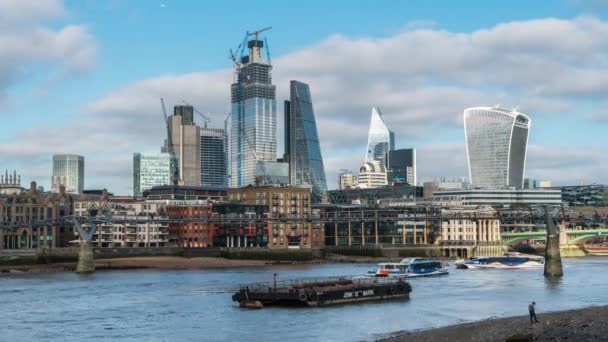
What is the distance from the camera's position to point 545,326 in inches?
2500

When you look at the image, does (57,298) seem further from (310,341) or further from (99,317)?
(310,341)

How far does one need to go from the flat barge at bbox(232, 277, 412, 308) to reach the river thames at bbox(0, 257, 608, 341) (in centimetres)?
192

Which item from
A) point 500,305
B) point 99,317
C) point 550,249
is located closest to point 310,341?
point 99,317

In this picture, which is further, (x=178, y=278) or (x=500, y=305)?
(x=178, y=278)

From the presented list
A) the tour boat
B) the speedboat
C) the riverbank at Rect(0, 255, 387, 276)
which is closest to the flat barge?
the tour boat

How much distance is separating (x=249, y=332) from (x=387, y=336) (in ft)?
38.1

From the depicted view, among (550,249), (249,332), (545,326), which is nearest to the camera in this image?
(545,326)

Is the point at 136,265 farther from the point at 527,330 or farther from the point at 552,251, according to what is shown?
the point at 527,330

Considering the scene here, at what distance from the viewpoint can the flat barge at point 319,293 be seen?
305ft

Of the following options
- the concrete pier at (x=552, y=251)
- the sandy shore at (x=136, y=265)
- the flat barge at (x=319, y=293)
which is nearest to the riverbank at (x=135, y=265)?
the sandy shore at (x=136, y=265)

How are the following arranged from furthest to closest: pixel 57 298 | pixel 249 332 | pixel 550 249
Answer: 1. pixel 550 249
2. pixel 57 298
3. pixel 249 332

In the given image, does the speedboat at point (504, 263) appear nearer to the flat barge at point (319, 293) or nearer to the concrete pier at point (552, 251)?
the concrete pier at point (552, 251)

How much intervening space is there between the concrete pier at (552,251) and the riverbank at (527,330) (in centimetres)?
5631

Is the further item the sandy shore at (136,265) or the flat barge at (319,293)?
the sandy shore at (136,265)
